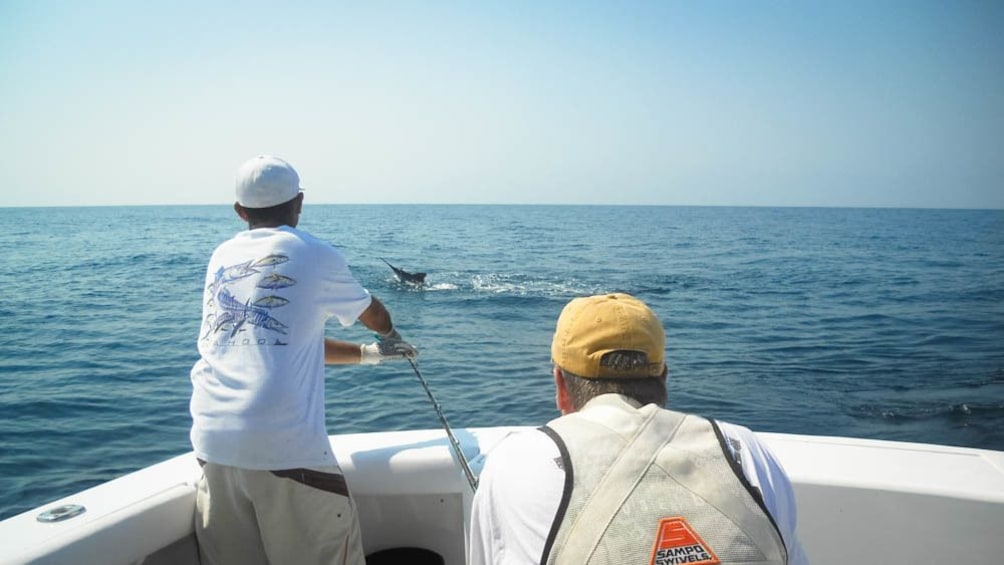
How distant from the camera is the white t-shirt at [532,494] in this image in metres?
1.36

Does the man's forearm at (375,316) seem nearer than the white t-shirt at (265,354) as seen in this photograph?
No

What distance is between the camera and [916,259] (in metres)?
34.9

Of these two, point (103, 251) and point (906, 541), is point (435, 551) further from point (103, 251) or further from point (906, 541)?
point (103, 251)

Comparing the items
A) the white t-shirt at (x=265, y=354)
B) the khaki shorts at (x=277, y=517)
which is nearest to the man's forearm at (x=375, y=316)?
the white t-shirt at (x=265, y=354)

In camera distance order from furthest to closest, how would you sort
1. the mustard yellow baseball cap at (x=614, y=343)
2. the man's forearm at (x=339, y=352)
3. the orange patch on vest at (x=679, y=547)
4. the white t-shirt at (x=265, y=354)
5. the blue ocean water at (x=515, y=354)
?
the blue ocean water at (x=515, y=354) → the man's forearm at (x=339, y=352) → the white t-shirt at (x=265, y=354) → the mustard yellow baseball cap at (x=614, y=343) → the orange patch on vest at (x=679, y=547)

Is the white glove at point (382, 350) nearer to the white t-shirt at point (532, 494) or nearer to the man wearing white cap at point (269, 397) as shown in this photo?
the man wearing white cap at point (269, 397)

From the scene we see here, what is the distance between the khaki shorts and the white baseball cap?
0.96 metres

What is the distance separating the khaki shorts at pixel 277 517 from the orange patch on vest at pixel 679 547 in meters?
1.42

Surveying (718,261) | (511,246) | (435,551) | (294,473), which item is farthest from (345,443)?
(511,246)

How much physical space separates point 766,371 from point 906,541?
964 centimetres

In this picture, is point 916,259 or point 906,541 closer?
point 906,541

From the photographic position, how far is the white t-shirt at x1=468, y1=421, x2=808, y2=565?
1360 millimetres

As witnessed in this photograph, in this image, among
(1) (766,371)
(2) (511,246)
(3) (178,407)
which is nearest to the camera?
(3) (178,407)

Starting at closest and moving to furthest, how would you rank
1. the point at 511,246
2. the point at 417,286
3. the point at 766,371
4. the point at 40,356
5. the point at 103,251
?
the point at 766,371 → the point at 40,356 → the point at 417,286 → the point at 103,251 → the point at 511,246
